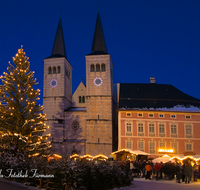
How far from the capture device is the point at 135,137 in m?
40.6

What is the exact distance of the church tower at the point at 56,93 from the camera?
46719mm

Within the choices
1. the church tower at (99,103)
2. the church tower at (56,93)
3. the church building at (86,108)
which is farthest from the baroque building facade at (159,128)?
the church tower at (56,93)

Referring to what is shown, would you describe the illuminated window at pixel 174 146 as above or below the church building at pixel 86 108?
below

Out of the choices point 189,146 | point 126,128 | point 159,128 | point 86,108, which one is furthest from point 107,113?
point 189,146

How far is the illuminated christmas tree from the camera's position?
2285 cm

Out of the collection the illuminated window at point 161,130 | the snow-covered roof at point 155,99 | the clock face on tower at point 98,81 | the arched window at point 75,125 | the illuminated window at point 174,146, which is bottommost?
the illuminated window at point 174,146

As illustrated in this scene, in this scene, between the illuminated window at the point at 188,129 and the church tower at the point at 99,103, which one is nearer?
the illuminated window at the point at 188,129

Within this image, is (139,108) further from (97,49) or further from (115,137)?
(97,49)

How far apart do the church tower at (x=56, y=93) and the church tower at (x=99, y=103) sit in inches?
189

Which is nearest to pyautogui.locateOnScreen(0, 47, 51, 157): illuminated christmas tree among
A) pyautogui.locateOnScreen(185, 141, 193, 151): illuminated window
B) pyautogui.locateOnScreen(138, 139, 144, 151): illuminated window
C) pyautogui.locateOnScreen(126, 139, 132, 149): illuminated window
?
pyautogui.locateOnScreen(126, 139, 132, 149): illuminated window

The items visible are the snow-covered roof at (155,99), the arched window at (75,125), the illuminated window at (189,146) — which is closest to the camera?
the illuminated window at (189,146)

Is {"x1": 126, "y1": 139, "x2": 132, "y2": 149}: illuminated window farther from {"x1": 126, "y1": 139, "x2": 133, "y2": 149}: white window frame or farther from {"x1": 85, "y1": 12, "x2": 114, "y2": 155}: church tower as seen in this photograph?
{"x1": 85, "y1": 12, "x2": 114, "y2": 155}: church tower

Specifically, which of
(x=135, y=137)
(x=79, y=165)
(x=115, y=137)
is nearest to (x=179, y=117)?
(x=135, y=137)

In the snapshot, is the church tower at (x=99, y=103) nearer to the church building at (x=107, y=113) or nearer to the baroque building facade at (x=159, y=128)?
the church building at (x=107, y=113)
